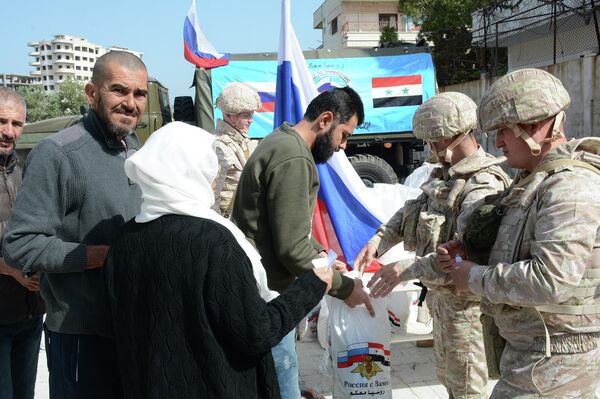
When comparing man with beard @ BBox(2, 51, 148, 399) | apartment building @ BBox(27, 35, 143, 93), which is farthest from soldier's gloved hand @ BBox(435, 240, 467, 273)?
apartment building @ BBox(27, 35, 143, 93)

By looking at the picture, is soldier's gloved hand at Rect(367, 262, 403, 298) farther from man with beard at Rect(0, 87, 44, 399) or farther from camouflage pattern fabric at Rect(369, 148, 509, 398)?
man with beard at Rect(0, 87, 44, 399)

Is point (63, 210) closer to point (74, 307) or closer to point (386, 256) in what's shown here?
point (74, 307)

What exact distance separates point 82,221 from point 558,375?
170cm

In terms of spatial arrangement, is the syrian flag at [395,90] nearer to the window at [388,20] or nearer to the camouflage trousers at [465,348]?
the camouflage trousers at [465,348]

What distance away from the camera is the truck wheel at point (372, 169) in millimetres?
9227

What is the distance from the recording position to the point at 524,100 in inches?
74.5

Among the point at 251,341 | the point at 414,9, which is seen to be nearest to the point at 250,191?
the point at 251,341

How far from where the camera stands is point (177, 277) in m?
A: 1.56

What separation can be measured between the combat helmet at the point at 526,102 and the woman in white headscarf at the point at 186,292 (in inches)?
39.3

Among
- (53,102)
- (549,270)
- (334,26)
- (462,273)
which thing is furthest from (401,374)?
(53,102)

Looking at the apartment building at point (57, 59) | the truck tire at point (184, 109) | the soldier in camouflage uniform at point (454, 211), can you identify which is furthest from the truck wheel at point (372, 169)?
the apartment building at point (57, 59)

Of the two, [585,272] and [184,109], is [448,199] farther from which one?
[184,109]

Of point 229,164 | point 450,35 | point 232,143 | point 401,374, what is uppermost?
point 450,35

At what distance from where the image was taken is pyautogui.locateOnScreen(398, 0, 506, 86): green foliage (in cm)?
2220
